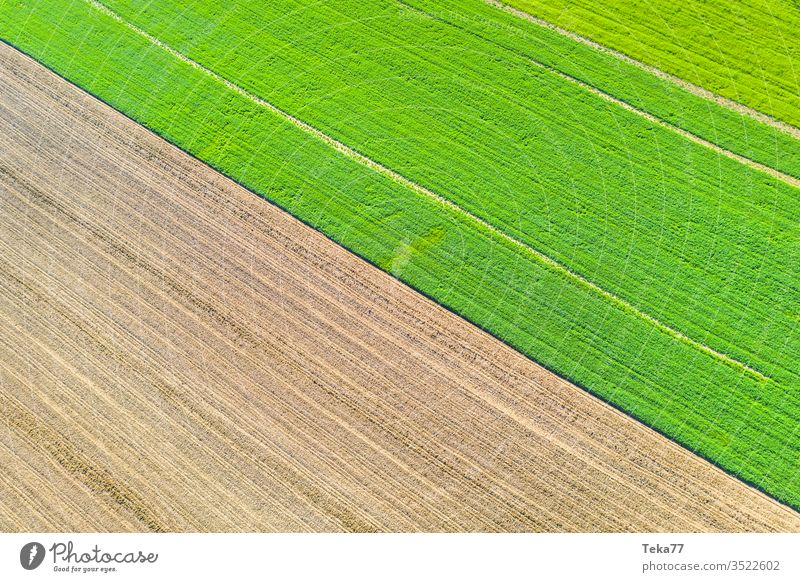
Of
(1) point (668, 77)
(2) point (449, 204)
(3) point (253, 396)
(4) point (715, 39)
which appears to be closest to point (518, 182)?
(2) point (449, 204)

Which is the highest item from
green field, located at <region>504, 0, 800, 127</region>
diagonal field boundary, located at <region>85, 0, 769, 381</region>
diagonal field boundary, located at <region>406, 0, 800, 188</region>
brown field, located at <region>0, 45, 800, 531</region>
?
green field, located at <region>504, 0, 800, 127</region>

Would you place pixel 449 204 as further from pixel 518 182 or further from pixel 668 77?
pixel 668 77

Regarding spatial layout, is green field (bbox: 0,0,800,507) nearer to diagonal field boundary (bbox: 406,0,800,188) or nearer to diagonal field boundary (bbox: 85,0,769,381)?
diagonal field boundary (bbox: 85,0,769,381)

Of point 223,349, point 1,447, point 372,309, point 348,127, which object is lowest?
point 1,447

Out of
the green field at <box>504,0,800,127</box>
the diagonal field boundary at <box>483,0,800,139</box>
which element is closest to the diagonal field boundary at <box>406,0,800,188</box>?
the diagonal field boundary at <box>483,0,800,139</box>
